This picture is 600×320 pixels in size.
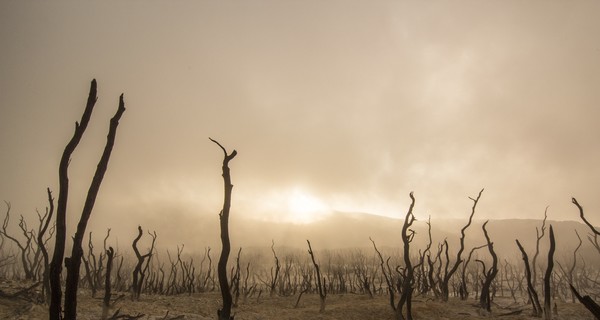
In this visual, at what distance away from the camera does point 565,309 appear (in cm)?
1364

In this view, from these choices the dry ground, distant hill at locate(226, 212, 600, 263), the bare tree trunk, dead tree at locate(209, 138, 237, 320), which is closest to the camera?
→ the bare tree trunk

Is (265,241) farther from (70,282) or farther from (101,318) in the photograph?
(70,282)

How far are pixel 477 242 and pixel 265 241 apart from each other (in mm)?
72676

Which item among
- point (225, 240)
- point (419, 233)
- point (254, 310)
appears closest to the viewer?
point (225, 240)

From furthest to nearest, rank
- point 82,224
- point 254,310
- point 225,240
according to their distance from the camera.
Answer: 1. point 254,310
2. point 225,240
3. point 82,224

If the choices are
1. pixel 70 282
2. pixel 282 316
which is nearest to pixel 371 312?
pixel 282 316

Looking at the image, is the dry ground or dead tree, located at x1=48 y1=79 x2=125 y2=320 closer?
dead tree, located at x1=48 y1=79 x2=125 y2=320

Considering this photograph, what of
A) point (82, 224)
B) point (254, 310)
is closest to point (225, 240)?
point (82, 224)

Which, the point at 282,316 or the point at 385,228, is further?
the point at 385,228

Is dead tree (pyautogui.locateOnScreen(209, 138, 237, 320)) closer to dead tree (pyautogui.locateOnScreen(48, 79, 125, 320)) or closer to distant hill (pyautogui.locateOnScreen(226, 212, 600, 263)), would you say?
dead tree (pyautogui.locateOnScreen(48, 79, 125, 320))

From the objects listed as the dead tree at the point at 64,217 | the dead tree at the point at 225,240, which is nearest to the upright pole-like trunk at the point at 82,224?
the dead tree at the point at 64,217

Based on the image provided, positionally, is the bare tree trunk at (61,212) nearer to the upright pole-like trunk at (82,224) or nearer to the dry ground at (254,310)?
the upright pole-like trunk at (82,224)

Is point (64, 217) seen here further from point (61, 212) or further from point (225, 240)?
point (225, 240)

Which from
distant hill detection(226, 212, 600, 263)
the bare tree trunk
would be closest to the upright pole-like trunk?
the bare tree trunk
